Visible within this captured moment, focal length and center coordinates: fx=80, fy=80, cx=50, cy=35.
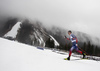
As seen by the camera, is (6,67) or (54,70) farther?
(54,70)

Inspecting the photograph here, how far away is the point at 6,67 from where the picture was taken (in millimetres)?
2494

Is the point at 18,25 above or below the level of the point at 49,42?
above

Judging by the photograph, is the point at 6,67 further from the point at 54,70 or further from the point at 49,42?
the point at 49,42

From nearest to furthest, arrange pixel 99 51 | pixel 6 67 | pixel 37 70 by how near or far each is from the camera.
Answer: pixel 6 67 < pixel 37 70 < pixel 99 51

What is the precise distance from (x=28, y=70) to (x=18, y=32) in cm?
18328

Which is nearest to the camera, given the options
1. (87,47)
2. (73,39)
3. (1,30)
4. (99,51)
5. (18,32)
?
(73,39)

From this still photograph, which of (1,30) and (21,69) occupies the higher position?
(1,30)

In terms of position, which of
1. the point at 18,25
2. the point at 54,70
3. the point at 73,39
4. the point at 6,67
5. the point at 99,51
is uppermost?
the point at 18,25

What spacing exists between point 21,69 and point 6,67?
1.51 feet

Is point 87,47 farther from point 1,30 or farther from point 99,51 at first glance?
point 1,30

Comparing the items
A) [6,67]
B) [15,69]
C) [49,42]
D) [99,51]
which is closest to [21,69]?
[15,69]

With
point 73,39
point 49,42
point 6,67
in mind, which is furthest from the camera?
point 49,42

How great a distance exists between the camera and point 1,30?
642 ft

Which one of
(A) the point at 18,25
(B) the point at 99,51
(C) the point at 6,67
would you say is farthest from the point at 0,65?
(A) the point at 18,25
